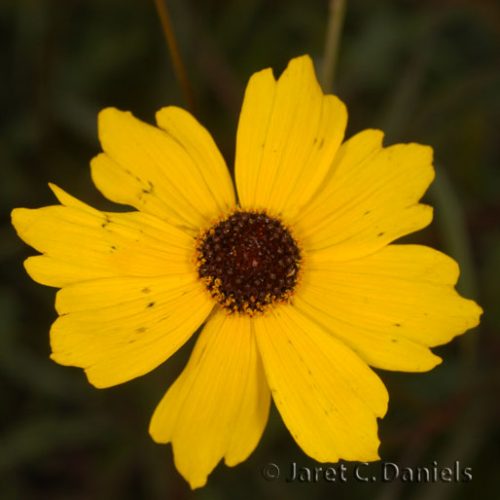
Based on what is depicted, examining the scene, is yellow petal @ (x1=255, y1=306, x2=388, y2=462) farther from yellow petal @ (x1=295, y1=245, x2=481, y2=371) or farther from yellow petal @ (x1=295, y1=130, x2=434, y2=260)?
yellow petal @ (x1=295, y1=130, x2=434, y2=260)

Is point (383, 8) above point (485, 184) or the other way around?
above

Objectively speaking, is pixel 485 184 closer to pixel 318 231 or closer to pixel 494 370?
pixel 494 370

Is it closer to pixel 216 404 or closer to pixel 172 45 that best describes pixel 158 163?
pixel 172 45

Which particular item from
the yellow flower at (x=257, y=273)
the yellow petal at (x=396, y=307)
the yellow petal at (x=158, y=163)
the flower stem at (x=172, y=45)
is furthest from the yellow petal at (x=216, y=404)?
the flower stem at (x=172, y=45)

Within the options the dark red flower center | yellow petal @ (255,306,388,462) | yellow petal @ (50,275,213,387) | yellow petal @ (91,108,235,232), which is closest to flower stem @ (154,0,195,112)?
yellow petal @ (91,108,235,232)

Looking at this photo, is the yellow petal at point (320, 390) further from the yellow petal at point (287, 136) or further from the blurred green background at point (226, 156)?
the blurred green background at point (226, 156)

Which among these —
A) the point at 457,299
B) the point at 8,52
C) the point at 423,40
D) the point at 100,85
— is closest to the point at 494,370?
the point at 457,299

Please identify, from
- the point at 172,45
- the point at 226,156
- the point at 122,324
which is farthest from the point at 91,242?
the point at 226,156
